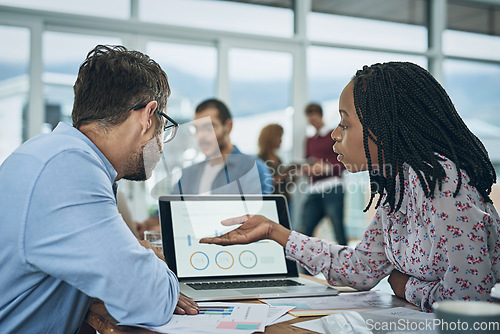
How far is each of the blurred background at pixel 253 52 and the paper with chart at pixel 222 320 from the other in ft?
9.07

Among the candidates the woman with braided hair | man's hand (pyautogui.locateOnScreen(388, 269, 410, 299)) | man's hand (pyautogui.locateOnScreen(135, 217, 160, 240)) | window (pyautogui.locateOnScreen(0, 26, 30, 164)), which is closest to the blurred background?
window (pyautogui.locateOnScreen(0, 26, 30, 164))

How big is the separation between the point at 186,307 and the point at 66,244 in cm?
28

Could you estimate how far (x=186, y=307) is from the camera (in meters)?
1.02

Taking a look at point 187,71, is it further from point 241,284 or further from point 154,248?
point 241,284

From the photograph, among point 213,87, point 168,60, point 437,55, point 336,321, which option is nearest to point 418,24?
point 437,55

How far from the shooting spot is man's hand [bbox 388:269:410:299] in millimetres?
1194

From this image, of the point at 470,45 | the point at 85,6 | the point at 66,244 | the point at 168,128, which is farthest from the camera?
the point at 470,45

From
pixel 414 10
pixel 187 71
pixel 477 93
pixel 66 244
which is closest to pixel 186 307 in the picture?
pixel 66 244

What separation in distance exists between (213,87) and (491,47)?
11.6 feet

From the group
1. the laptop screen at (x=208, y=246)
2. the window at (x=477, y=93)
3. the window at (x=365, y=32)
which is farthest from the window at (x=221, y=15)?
the laptop screen at (x=208, y=246)

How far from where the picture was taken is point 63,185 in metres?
0.91

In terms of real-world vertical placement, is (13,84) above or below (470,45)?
below

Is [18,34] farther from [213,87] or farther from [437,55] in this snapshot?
[437,55]

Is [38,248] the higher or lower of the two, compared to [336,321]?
higher
